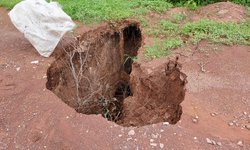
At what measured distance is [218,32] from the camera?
622 cm

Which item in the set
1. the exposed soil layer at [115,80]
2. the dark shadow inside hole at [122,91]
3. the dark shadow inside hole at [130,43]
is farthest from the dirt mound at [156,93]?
the dark shadow inside hole at [122,91]

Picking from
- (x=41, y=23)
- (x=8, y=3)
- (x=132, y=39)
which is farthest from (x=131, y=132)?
(x=8, y=3)

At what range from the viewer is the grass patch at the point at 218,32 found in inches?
240

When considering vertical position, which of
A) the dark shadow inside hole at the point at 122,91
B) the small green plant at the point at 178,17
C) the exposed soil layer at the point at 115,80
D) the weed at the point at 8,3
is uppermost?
the small green plant at the point at 178,17

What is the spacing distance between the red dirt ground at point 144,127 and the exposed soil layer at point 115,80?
0.26 meters

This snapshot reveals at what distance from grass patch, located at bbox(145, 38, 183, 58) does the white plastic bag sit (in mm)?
1291

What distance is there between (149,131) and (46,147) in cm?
121

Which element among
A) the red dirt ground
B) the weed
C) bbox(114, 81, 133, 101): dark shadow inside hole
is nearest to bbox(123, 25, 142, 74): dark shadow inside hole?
bbox(114, 81, 133, 101): dark shadow inside hole

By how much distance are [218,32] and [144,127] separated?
7.90ft

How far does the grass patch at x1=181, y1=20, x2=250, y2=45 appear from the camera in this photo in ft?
20.0

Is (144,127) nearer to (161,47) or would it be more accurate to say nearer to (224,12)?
(161,47)

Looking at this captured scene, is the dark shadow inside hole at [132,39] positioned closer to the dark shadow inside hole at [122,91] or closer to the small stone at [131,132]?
the dark shadow inside hole at [122,91]

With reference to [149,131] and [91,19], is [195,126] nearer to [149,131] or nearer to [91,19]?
[149,131]

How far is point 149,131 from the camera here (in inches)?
180
